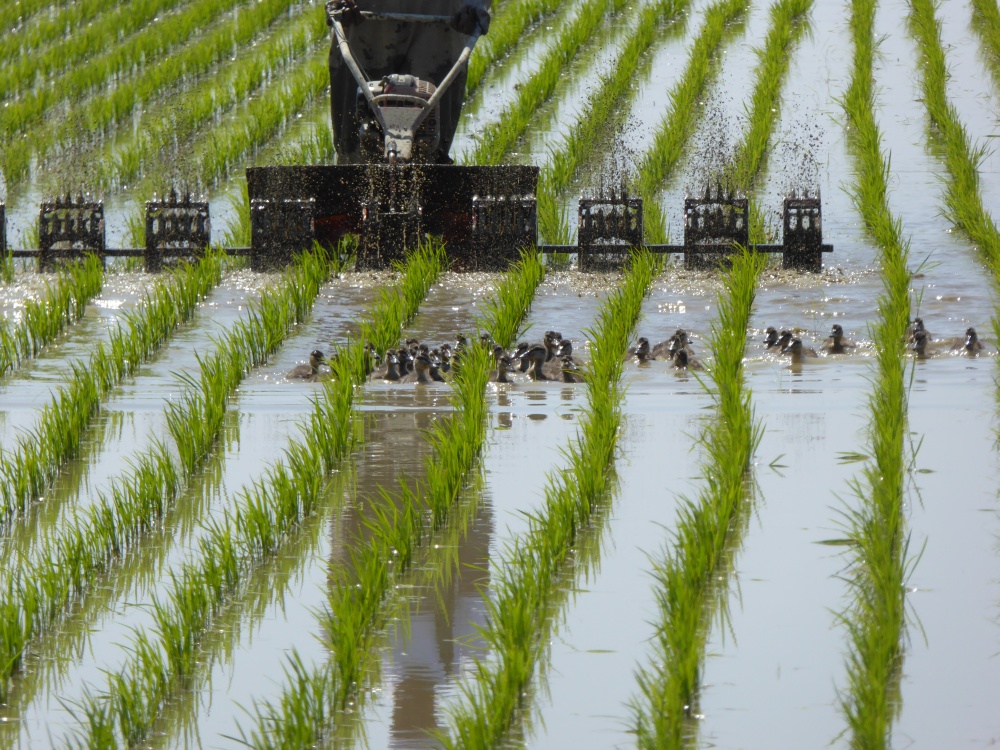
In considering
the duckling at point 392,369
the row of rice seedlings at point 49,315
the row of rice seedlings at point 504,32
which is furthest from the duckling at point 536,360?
the row of rice seedlings at point 504,32

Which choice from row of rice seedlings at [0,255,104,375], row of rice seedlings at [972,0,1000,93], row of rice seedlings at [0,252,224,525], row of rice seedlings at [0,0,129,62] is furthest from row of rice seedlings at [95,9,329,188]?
row of rice seedlings at [972,0,1000,93]

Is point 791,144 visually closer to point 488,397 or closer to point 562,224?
point 562,224

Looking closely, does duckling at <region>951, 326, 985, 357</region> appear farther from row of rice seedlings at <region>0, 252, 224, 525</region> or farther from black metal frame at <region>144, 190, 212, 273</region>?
black metal frame at <region>144, 190, 212, 273</region>

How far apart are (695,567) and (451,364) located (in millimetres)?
3166

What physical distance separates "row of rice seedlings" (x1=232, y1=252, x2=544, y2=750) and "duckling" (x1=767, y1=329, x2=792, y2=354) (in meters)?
1.41

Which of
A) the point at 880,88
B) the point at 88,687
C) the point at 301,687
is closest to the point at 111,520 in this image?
the point at 88,687

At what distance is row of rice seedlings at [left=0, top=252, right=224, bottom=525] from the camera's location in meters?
5.68

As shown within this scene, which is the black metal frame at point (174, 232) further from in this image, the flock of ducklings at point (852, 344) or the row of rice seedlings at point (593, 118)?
the flock of ducklings at point (852, 344)

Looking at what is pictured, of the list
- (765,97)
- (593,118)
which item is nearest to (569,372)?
(593,118)

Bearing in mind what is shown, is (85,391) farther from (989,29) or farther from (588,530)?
(989,29)

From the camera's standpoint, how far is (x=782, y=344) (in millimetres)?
8000

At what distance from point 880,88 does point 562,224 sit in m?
5.72

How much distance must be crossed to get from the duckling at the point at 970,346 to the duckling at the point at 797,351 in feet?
2.05

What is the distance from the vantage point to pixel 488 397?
24.1 ft
